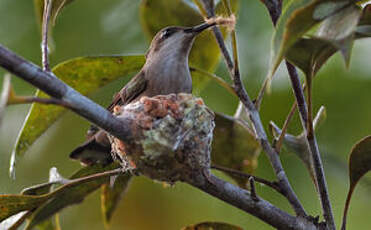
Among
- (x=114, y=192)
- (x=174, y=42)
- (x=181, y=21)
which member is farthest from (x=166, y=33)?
(x=114, y=192)

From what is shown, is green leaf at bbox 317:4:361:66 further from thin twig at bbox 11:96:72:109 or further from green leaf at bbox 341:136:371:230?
thin twig at bbox 11:96:72:109

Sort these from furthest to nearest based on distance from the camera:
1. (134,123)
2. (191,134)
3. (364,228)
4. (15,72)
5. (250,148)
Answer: (364,228), (250,148), (191,134), (134,123), (15,72)

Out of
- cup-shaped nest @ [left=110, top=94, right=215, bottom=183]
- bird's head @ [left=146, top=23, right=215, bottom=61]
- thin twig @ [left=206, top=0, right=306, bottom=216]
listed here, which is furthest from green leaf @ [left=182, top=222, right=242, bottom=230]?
bird's head @ [left=146, top=23, right=215, bottom=61]

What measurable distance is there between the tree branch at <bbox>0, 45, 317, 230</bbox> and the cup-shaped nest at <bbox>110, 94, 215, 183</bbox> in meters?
0.09

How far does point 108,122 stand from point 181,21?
1694 millimetres

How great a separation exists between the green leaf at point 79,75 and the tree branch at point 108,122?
0.51 m

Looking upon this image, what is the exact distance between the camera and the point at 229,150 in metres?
3.08

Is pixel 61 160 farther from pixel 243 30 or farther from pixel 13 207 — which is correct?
pixel 13 207

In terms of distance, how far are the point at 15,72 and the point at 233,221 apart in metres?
4.08

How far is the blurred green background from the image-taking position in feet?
16.5

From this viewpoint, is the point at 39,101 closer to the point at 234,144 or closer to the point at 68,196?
the point at 68,196

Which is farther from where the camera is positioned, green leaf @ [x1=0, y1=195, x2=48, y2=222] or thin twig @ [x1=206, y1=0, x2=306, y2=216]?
green leaf @ [x1=0, y1=195, x2=48, y2=222]

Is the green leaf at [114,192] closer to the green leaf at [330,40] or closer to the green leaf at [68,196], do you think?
the green leaf at [68,196]

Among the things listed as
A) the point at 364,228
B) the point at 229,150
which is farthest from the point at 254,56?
the point at 229,150
